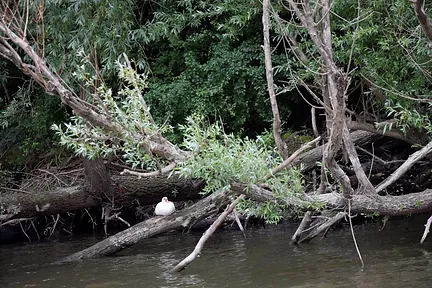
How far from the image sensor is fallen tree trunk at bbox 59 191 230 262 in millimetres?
9094

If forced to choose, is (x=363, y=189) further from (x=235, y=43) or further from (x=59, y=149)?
(x=59, y=149)

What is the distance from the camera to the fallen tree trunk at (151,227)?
9.09 metres

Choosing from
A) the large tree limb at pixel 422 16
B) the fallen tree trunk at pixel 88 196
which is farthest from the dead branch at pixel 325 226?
the fallen tree trunk at pixel 88 196

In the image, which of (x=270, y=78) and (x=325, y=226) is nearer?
(x=270, y=78)

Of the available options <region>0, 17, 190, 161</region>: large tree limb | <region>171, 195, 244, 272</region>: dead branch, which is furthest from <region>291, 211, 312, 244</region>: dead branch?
<region>0, 17, 190, 161</region>: large tree limb

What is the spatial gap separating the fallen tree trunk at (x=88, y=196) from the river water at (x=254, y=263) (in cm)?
73

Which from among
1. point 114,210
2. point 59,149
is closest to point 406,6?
point 114,210

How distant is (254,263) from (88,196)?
392 cm

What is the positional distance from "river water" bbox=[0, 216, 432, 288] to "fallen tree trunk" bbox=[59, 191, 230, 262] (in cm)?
17

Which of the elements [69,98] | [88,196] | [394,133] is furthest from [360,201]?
[88,196]

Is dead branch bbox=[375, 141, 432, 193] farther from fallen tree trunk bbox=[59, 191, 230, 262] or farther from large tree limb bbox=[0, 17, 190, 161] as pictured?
large tree limb bbox=[0, 17, 190, 161]

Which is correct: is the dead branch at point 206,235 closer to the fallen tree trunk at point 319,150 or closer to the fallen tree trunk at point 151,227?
the fallen tree trunk at point 151,227

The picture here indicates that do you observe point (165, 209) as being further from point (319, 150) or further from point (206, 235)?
point (319, 150)

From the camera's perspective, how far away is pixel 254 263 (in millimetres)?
8594
